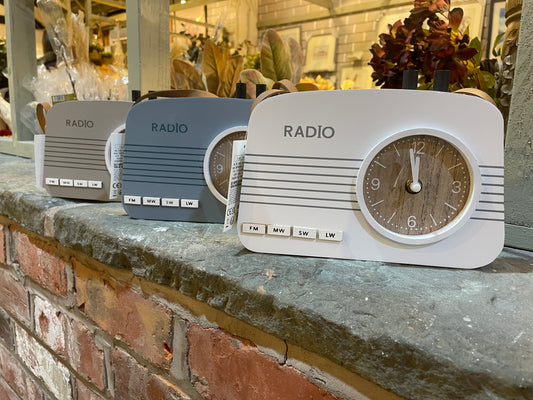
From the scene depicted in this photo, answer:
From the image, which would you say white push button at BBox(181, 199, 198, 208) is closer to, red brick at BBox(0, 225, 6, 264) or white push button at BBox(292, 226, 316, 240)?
white push button at BBox(292, 226, 316, 240)

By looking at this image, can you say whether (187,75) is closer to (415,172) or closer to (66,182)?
(66,182)

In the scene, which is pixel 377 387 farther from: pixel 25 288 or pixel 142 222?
pixel 25 288

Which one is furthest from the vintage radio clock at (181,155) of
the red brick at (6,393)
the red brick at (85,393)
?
the red brick at (6,393)

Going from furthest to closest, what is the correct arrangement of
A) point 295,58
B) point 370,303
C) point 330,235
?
point 295,58
point 330,235
point 370,303

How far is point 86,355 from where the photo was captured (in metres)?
0.75

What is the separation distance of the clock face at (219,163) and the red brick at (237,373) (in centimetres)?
22

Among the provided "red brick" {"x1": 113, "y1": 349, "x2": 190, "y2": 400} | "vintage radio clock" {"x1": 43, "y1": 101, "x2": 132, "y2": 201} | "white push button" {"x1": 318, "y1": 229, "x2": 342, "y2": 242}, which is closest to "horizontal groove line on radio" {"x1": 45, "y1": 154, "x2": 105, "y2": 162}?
"vintage radio clock" {"x1": 43, "y1": 101, "x2": 132, "y2": 201}

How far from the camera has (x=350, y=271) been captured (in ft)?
1.62

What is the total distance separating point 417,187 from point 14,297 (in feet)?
3.11

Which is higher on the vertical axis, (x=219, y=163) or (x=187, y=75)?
(x=187, y=75)

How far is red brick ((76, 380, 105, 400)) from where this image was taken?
0.75 meters

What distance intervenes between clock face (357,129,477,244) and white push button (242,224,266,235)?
0.13m

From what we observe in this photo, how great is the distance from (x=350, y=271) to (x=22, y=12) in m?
1.44

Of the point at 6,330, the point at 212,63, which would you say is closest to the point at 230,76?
the point at 212,63
